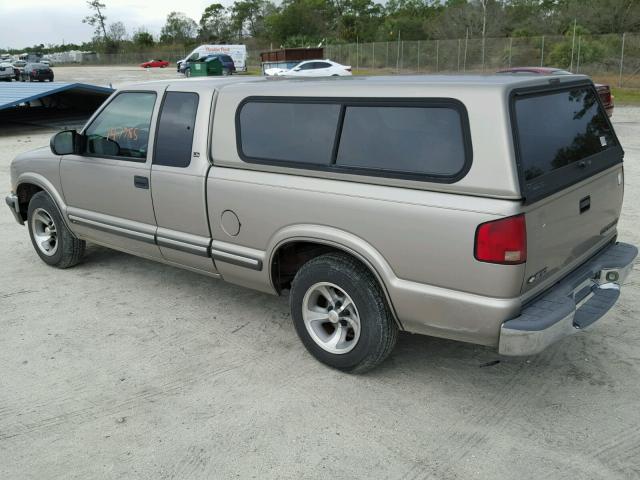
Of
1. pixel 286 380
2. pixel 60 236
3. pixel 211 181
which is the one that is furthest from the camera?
pixel 60 236

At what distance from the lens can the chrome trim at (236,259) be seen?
424cm

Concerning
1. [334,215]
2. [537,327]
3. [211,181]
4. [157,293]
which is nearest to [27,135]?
[157,293]

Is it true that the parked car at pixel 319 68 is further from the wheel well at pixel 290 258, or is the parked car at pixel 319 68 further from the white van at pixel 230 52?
the wheel well at pixel 290 258

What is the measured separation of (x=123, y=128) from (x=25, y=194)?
1856 millimetres

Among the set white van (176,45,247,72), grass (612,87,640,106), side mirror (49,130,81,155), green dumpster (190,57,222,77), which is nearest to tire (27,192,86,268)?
side mirror (49,130,81,155)

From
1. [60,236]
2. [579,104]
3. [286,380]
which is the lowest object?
[286,380]

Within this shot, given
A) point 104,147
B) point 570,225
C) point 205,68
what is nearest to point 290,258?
point 570,225

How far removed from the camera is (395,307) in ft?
11.7

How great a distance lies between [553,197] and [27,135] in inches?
653

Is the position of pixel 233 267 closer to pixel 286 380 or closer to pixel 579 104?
pixel 286 380

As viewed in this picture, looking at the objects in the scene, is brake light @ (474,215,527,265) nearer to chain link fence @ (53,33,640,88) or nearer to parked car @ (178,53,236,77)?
chain link fence @ (53,33,640,88)

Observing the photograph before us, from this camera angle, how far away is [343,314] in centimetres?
392

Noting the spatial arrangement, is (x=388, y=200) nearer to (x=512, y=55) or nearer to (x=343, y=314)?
(x=343, y=314)

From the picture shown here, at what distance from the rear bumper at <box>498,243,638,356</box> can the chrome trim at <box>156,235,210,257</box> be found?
229 centimetres
